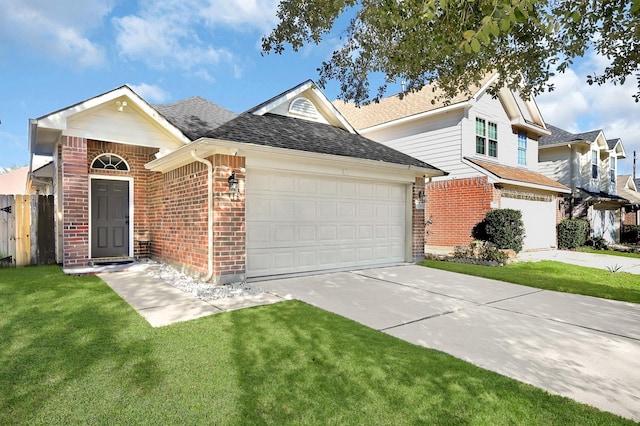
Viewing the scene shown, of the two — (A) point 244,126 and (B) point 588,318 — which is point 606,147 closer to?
(B) point 588,318

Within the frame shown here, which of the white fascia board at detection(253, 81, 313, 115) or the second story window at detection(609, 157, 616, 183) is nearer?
the white fascia board at detection(253, 81, 313, 115)

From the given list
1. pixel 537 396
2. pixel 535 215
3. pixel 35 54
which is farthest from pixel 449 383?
pixel 35 54

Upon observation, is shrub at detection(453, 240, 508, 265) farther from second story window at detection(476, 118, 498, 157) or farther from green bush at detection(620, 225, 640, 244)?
green bush at detection(620, 225, 640, 244)

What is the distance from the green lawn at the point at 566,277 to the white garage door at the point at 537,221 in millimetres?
4404

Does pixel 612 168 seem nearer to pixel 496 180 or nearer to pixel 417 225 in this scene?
pixel 496 180

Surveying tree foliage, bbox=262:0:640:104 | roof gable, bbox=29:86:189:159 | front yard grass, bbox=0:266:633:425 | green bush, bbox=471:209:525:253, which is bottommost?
front yard grass, bbox=0:266:633:425

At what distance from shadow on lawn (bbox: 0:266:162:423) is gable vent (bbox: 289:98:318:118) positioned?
705 cm

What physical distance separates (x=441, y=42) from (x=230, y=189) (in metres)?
4.53

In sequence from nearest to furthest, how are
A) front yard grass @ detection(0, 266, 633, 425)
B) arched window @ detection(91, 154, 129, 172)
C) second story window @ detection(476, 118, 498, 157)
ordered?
front yard grass @ detection(0, 266, 633, 425) → arched window @ detection(91, 154, 129, 172) → second story window @ detection(476, 118, 498, 157)

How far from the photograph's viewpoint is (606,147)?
21.7m

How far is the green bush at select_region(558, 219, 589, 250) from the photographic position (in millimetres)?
17281

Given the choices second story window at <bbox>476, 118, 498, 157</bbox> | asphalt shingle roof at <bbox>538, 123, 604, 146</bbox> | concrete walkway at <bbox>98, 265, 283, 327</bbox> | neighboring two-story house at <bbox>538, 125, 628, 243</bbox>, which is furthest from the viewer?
asphalt shingle roof at <bbox>538, 123, 604, 146</bbox>

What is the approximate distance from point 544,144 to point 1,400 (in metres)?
24.3

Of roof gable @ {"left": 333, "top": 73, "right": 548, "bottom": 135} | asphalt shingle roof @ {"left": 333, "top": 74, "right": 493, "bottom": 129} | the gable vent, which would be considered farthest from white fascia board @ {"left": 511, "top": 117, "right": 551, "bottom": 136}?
the gable vent
